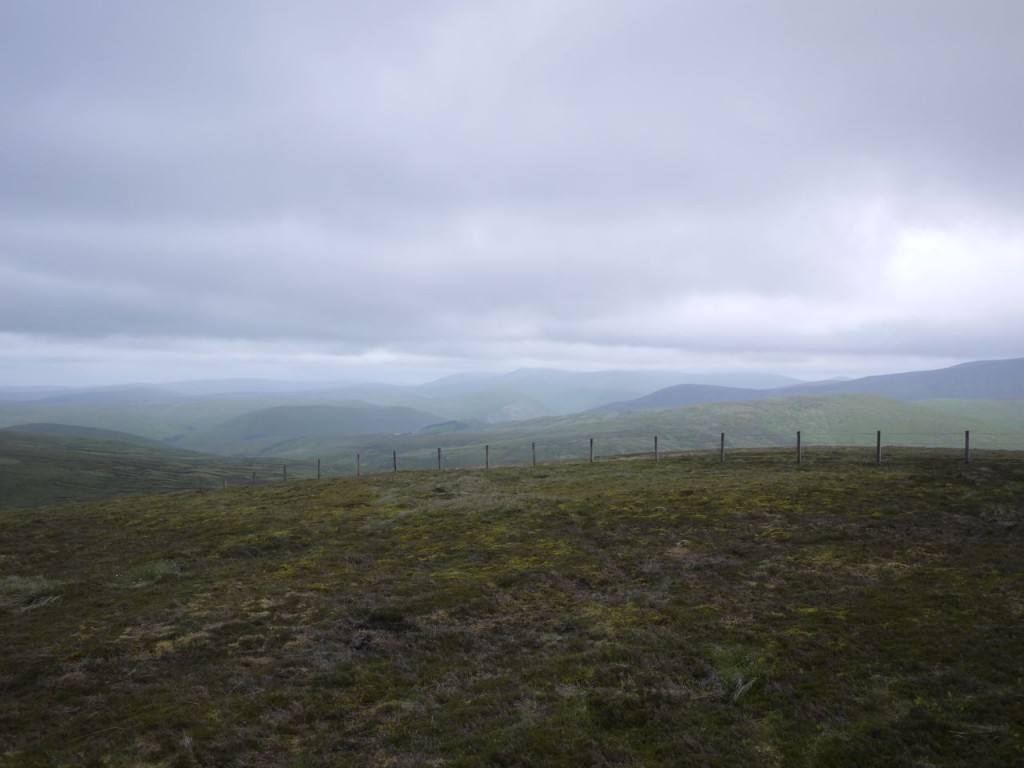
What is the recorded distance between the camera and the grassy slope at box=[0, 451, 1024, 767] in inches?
479

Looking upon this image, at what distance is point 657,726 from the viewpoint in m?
12.5

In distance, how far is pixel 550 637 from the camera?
1791 cm

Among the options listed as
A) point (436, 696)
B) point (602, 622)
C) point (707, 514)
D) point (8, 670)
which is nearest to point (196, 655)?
point (8, 670)

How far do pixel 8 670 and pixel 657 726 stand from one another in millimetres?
19067

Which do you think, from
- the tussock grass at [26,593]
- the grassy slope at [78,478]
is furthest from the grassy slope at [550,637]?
the grassy slope at [78,478]

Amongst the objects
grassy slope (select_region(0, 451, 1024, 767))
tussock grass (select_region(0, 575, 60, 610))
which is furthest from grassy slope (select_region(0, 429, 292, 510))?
grassy slope (select_region(0, 451, 1024, 767))

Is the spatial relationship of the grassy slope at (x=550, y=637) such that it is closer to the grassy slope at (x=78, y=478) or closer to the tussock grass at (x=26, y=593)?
the tussock grass at (x=26, y=593)

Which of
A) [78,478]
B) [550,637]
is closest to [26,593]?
[550,637]

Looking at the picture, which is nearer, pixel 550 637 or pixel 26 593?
pixel 550 637

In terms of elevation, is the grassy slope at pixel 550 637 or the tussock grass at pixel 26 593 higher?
the grassy slope at pixel 550 637

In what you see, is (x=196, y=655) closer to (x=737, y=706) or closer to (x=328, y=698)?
(x=328, y=698)

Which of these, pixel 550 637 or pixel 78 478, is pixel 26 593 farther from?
pixel 78 478

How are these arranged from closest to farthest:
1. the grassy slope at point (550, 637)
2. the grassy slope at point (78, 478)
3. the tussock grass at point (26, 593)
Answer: the grassy slope at point (550, 637)
the tussock grass at point (26, 593)
the grassy slope at point (78, 478)

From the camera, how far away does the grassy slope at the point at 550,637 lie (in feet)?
39.9
